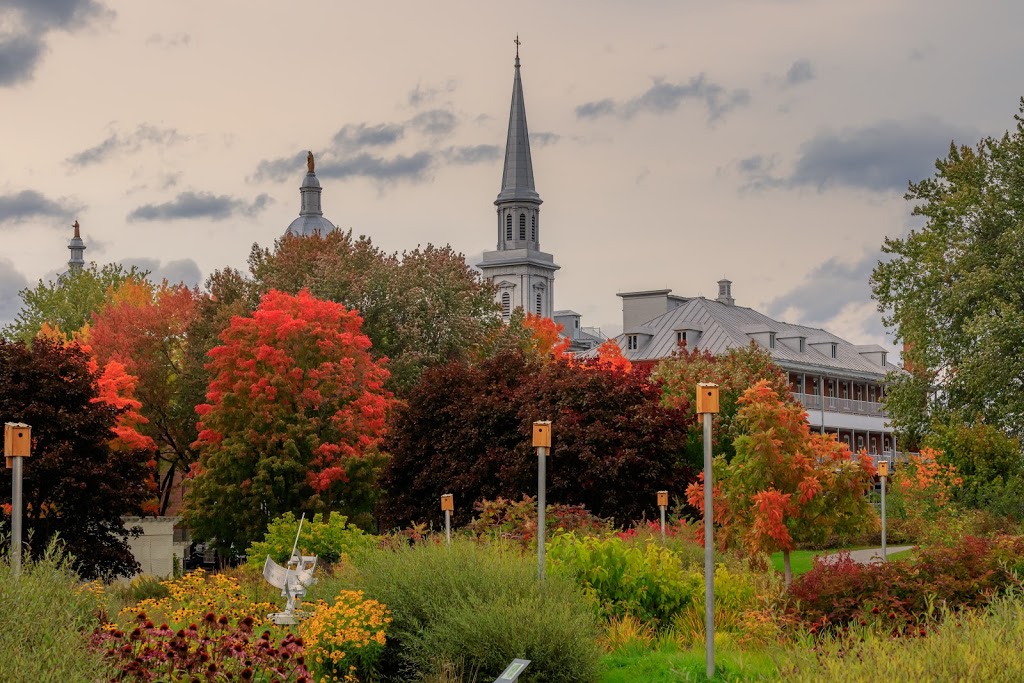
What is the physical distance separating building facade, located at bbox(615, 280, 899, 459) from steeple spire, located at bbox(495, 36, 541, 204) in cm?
4284

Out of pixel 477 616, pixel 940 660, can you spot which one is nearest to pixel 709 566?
pixel 477 616

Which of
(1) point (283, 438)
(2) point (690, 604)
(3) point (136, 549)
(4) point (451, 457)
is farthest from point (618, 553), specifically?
(3) point (136, 549)

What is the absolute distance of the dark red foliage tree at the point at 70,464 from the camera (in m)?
30.5

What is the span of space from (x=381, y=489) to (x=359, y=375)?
16.8ft

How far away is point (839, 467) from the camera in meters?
24.1

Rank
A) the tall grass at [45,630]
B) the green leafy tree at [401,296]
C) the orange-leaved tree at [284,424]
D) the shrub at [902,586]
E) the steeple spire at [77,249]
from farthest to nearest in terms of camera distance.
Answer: the steeple spire at [77,249] → the green leafy tree at [401,296] → the orange-leaved tree at [284,424] → the shrub at [902,586] → the tall grass at [45,630]

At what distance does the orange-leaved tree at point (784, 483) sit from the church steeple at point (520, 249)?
105662 millimetres

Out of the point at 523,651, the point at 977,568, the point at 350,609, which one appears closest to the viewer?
the point at 523,651

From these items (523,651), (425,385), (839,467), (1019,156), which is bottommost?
(523,651)

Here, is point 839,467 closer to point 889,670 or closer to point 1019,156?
point 889,670

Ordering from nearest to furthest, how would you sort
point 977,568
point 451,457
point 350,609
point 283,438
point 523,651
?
point 523,651
point 350,609
point 977,568
point 451,457
point 283,438

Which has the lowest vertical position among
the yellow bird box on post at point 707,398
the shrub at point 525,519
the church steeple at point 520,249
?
the shrub at point 525,519

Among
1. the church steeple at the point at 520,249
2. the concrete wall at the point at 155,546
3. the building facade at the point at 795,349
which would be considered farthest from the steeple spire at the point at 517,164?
the concrete wall at the point at 155,546

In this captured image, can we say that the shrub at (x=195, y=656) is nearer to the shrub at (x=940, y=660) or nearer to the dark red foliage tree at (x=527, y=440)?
the shrub at (x=940, y=660)
